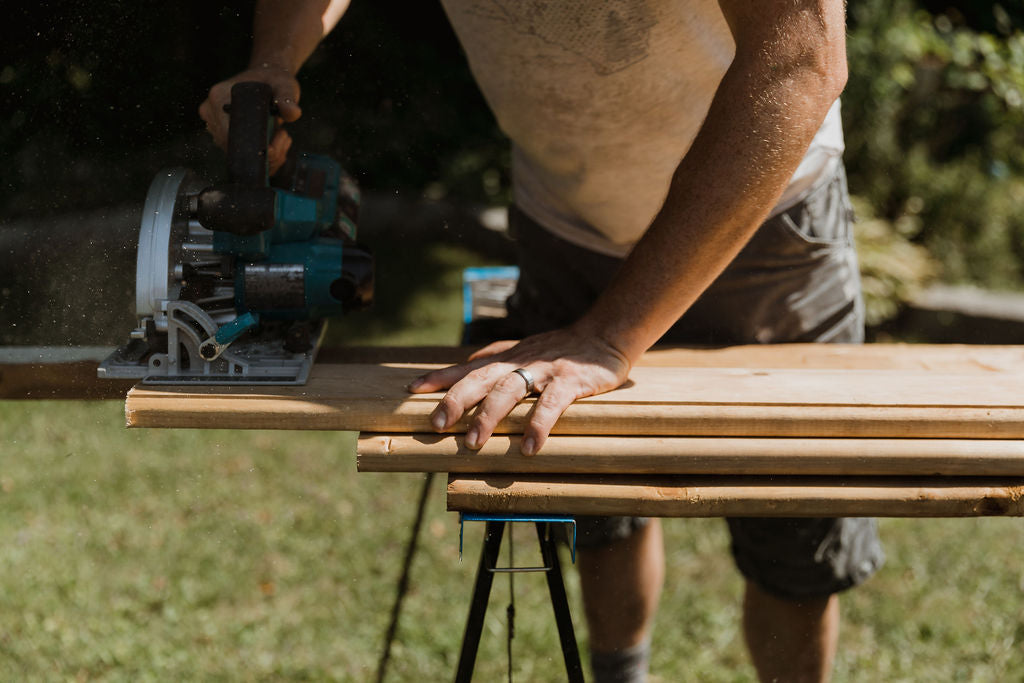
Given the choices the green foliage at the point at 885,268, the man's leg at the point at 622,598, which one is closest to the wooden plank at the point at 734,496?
the man's leg at the point at 622,598

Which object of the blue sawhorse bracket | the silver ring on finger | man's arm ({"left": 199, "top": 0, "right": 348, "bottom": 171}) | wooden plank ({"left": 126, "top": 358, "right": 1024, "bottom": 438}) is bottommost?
the blue sawhorse bracket

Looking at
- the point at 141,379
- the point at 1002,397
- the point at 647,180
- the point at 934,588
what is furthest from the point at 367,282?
the point at 934,588

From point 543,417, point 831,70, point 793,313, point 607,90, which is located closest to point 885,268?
point 793,313

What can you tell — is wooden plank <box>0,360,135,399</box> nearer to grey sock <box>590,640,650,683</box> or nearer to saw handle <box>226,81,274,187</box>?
saw handle <box>226,81,274,187</box>

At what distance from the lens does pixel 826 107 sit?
1354 millimetres

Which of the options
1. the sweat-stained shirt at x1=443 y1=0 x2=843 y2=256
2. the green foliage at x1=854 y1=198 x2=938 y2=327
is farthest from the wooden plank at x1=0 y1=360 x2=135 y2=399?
the green foliage at x1=854 y1=198 x2=938 y2=327

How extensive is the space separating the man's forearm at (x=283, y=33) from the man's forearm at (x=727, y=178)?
85 cm

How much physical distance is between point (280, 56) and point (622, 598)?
5.00 ft

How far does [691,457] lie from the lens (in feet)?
4.39

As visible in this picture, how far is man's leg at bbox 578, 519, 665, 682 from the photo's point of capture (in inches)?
90.0

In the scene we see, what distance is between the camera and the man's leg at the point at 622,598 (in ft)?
7.50

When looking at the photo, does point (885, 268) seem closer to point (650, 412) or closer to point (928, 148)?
point (928, 148)

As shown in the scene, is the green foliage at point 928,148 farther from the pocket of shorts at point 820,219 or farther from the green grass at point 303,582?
the pocket of shorts at point 820,219

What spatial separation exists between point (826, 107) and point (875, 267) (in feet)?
12.2
